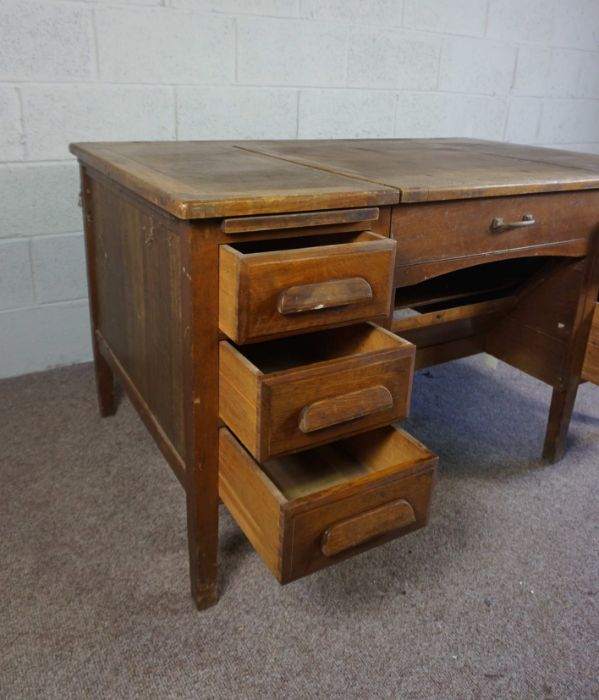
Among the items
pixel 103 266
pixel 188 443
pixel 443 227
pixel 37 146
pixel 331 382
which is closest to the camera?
pixel 331 382

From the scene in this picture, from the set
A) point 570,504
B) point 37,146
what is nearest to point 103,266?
point 37,146

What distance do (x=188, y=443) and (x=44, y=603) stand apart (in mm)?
427

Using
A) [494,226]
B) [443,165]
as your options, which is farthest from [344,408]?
[443,165]

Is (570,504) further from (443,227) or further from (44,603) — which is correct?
(44,603)

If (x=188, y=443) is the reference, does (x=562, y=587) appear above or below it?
below

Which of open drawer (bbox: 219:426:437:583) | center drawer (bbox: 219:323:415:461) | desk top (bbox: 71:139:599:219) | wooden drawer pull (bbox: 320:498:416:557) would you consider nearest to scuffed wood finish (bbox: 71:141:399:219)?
desk top (bbox: 71:139:599:219)

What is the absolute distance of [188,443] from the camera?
1115mm

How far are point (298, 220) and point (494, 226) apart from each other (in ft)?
1.60

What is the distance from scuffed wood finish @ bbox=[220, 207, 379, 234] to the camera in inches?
37.8

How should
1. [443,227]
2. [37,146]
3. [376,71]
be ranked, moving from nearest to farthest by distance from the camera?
[443,227], [37,146], [376,71]

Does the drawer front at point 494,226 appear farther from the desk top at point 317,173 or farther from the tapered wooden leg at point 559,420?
the tapered wooden leg at point 559,420

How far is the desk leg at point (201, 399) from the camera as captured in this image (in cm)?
96

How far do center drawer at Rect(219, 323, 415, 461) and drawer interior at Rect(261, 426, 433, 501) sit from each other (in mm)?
106

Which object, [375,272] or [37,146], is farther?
[37,146]
